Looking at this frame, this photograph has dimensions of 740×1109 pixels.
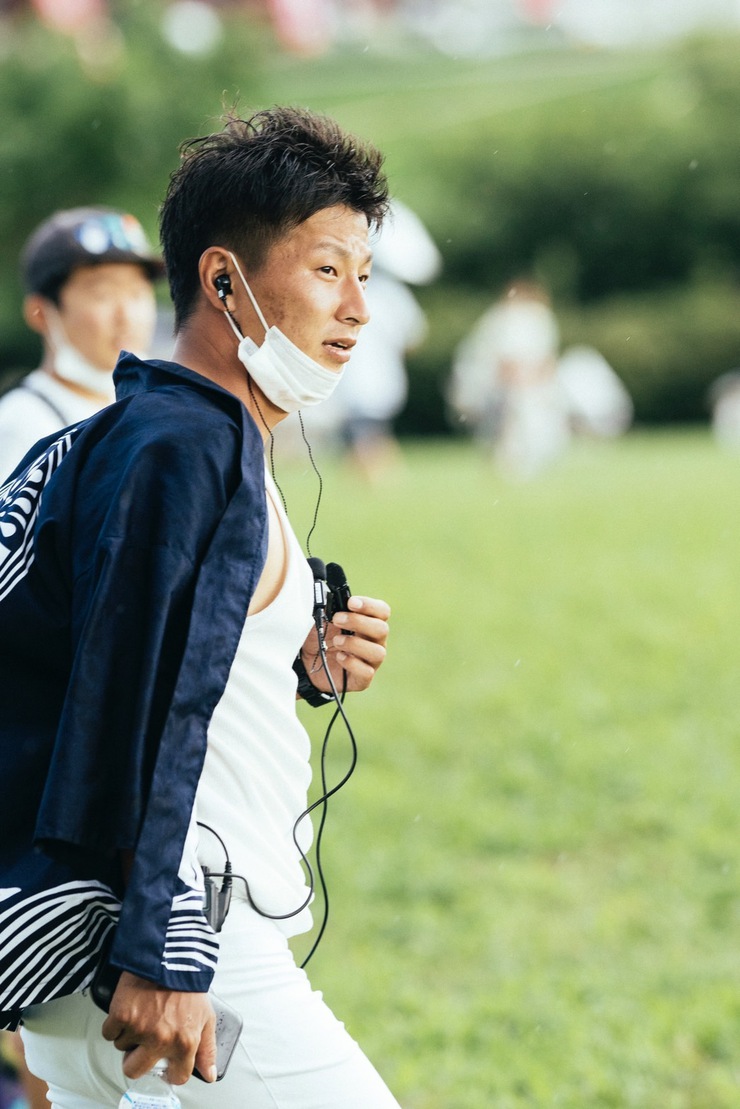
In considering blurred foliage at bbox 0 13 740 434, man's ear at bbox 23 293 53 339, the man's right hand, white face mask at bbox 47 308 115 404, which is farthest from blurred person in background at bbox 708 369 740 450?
the man's right hand

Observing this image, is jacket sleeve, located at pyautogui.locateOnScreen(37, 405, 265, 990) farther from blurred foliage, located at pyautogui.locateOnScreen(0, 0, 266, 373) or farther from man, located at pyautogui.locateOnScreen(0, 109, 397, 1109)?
blurred foliage, located at pyautogui.locateOnScreen(0, 0, 266, 373)

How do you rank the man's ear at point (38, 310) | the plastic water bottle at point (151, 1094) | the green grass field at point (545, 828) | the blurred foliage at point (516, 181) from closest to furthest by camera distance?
1. the plastic water bottle at point (151, 1094)
2. the man's ear at point (38, 310)
3. the green grass field at point (545, 828)
4. the blurred foliage at point (516, 181)

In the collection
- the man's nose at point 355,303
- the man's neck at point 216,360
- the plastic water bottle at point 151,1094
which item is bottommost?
the plastic water bottle at point 151,1094

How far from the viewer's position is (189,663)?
205 cm

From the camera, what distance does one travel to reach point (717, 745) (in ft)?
24.1

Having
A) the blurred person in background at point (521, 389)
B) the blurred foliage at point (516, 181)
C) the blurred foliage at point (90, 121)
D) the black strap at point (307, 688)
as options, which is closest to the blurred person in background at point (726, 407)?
the blurred foliage at point (516, 181)

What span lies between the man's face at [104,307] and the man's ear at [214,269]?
1.93m

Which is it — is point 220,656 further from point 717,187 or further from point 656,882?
point 717,187

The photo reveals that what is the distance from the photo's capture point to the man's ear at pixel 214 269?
2.35 meters

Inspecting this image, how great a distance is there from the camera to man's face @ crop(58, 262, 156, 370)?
4.28 m

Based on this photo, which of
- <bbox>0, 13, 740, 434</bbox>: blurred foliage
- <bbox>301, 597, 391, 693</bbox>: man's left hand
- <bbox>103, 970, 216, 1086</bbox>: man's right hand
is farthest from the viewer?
<bbox>0, 13, 740, 434</bbox>: blurred foliage

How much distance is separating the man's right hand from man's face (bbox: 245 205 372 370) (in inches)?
38.9

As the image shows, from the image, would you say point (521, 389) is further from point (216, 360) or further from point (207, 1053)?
point (207, 1053)

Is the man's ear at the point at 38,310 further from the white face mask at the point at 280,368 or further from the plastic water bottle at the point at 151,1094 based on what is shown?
the plastic water bottle at the point at 151,1094
